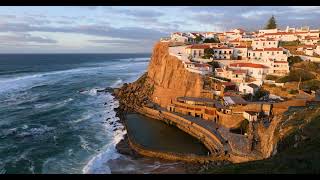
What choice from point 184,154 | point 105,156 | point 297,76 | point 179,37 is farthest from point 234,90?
point 179,37

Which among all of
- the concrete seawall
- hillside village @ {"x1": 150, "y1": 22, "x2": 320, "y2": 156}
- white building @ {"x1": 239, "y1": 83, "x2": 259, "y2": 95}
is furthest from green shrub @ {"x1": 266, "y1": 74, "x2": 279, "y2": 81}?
the concrete seawall

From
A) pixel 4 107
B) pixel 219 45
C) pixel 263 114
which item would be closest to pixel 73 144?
pixel 263 114

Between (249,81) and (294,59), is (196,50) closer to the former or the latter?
(249,81)

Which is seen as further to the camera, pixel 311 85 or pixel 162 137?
pixel 311 85

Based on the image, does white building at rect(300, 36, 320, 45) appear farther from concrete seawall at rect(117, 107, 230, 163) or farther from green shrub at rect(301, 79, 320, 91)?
concrete seawall at rect(117, 107, 230, 163)

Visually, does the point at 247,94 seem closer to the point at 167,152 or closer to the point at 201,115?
the point at 201,115

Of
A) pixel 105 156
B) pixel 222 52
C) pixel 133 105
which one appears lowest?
pixel 105 156

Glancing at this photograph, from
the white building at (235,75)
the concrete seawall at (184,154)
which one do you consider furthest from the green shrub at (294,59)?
the concrete seawall at (184,154)

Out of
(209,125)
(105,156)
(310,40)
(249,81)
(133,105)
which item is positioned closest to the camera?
(105,156)
